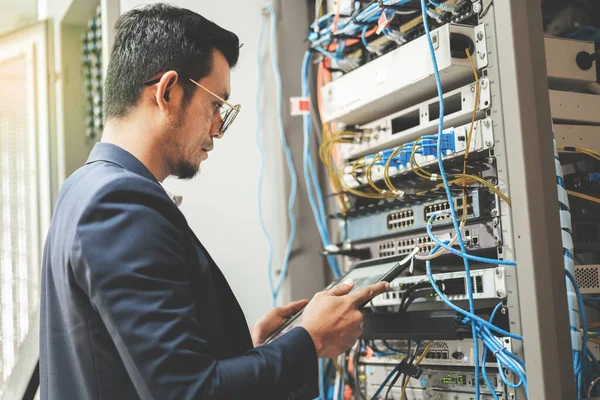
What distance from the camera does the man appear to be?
3.31ft

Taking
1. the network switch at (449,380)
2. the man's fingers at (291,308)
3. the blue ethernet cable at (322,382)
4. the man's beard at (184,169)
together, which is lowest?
the blue ethernet cable at (322,382)

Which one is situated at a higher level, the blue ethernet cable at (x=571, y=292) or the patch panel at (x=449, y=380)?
the blue ethernet cable at (x=571, y=292)

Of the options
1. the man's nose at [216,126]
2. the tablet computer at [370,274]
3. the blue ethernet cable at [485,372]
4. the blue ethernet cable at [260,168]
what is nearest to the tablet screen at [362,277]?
the tablet computer at [370,274]

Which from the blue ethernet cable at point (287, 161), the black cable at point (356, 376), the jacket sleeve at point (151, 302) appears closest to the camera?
the jacket sleeve at point (151, 302)

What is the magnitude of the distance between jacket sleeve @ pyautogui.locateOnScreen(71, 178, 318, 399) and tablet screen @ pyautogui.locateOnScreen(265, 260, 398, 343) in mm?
388

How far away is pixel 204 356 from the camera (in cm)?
103

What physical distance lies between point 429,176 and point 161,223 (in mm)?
832

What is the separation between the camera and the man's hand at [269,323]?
1.73 metres

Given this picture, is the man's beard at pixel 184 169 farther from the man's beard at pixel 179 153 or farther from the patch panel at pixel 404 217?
the patch panel at pixel 404 217

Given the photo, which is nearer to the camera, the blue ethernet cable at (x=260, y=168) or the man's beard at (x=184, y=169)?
the man's beard at (x=184, y=169)

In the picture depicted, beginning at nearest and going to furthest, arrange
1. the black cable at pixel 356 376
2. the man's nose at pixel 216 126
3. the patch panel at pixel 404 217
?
the man's nose at pixel 216 126, the patch panel at pixel 404 217, the black cable at pixel 356 376

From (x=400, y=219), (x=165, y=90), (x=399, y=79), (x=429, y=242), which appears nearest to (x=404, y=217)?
(x=400, y=219)

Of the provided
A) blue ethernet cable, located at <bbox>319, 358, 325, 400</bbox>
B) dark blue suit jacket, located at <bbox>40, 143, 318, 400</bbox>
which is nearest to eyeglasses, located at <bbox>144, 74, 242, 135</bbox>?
dark blue suit jacket, located at <bbox>40, 143, 318, 400</bbox>

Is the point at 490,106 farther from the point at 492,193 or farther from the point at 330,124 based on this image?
the point at 330,124
